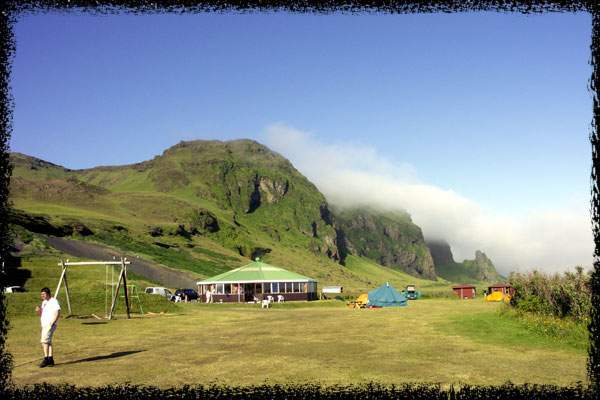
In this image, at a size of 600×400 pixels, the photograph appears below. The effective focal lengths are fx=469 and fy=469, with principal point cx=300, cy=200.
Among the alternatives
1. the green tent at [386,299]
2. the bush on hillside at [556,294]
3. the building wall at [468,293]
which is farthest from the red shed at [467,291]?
the bush on hillside at [556,294]

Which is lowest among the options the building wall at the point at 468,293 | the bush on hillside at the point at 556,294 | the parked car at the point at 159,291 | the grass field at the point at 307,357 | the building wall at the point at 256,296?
the building wall at the point at 468,293

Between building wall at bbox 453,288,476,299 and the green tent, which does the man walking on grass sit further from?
building wall at bbox 453,288,476,299

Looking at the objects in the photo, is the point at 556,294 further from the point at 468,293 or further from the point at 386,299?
the point at 468,293

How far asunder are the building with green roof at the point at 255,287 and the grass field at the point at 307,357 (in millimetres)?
43783

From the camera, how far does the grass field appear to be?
32.1 feet

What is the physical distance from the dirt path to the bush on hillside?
8237 centimetres

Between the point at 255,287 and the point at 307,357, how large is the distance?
2095 inches

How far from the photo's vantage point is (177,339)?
18359 mm

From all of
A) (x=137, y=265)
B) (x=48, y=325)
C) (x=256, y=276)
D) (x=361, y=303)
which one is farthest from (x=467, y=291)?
(x=48, y=325)

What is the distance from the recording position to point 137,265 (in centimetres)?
10119

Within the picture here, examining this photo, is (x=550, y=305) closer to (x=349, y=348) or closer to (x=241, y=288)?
(x=349, y=348)

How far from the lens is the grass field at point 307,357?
9797mm

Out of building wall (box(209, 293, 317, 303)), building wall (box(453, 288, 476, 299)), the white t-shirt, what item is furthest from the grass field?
building wall (box(453, 288, 476, 299))

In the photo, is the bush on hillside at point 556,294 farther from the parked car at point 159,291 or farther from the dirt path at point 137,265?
the dirt path at point 137,265
